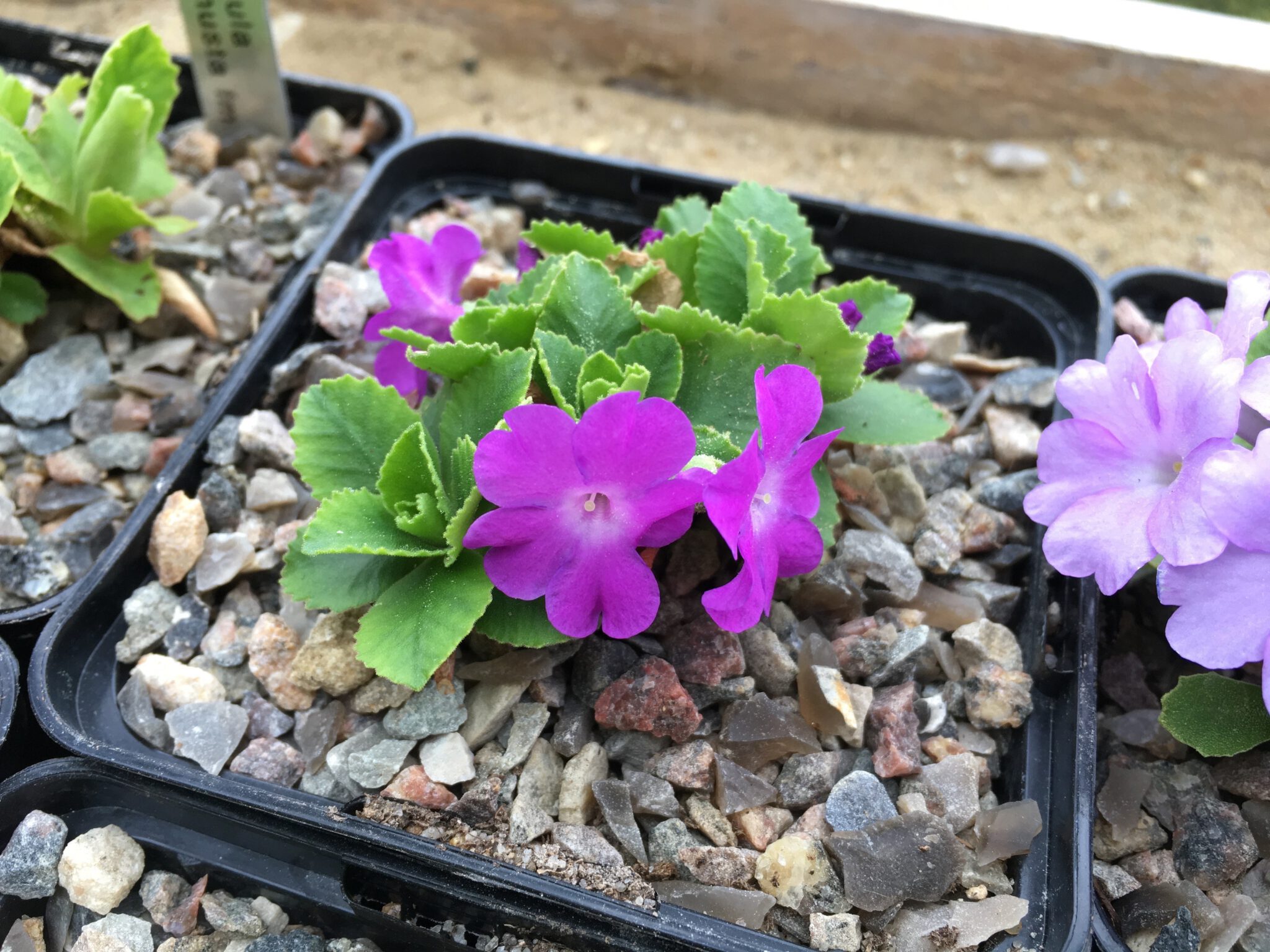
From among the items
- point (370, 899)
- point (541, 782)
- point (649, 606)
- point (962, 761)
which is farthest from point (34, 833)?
point (962, 761)

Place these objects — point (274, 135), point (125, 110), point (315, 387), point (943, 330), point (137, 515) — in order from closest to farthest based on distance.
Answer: point (315, 387)
point (137, 515)
point (125, 110)
point (943, 330)
point (274, 135)

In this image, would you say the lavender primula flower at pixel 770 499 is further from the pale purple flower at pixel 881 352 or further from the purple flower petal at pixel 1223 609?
the purple flower petal at pixel 1223 609

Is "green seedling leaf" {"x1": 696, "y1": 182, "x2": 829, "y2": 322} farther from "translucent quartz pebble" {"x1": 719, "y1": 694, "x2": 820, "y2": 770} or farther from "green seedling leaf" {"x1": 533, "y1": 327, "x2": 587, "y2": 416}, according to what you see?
"translucent quartz pebble" {"x1": 719, "y1": 694, "x2": 820, "y2": 770}

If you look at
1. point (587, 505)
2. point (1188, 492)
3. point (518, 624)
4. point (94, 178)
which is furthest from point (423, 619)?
point (94, 178)

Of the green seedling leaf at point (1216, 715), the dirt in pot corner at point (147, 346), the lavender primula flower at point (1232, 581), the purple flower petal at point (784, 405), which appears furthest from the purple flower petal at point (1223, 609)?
the dirt in pot corner at point (147, 346)

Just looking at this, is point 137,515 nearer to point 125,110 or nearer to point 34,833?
point 34,833

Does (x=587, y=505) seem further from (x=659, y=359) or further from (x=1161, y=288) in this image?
(x=1161, y=288)

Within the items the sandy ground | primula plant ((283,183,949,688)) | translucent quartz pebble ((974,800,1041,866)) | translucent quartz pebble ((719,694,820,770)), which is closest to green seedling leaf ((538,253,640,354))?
primula plant ((283,183,949,688))
